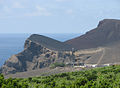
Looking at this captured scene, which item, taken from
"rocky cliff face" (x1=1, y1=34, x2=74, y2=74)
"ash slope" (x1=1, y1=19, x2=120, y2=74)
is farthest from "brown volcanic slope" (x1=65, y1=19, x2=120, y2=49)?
"rocky cliff face" (x1=1, y1=34, x2=74, y2=74)

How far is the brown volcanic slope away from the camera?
8050cm

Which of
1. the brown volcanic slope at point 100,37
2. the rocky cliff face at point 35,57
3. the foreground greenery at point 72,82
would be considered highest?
the brown volcanic slope at point 100,37

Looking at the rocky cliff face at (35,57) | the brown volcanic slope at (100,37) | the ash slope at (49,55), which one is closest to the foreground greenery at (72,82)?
the ash slope at (49,55)

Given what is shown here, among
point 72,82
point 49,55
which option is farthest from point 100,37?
point 72,82

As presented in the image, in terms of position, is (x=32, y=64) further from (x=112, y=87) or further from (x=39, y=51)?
(x=112, y=87)

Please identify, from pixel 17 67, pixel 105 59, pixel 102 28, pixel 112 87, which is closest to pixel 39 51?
pixel 17 67

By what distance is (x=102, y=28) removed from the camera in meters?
90.4

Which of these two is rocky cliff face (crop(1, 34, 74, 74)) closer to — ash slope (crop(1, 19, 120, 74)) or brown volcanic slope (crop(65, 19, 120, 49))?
ash slope (crop(1, 19, 120, 74))

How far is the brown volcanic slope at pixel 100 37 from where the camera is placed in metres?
80.5

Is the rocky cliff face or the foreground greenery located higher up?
the rocky cliff face

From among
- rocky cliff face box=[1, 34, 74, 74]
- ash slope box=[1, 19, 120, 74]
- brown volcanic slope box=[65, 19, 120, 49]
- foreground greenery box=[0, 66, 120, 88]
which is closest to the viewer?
foreground greenery box=[0, 66, 120, 88]

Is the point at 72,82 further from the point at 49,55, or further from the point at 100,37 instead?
the point at 100,37

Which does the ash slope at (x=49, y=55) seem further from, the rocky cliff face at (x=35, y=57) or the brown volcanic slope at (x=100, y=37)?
the brown volcanic slope at (x=100, y=37)

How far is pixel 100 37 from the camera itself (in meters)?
85.1
